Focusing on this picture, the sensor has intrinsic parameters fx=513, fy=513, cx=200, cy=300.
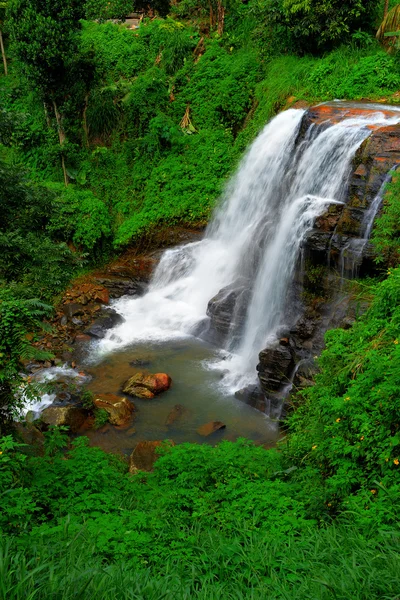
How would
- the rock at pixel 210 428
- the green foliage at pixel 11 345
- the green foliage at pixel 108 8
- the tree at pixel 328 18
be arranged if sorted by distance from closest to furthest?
the green foliage at pixel 11 345 < the rock at pixel 210 428 < the tree at pixel 328 18 < the green foliage at pixel 108 8

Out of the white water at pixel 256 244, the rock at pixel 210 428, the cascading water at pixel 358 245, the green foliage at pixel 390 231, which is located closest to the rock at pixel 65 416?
the rock at pixel 210 428

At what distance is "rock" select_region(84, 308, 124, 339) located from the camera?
1234 cm

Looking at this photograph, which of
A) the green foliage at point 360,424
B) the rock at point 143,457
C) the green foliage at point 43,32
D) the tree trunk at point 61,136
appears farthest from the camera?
the tree trunk at point 61,136

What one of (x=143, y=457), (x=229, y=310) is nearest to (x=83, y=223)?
(x=229, y=310)

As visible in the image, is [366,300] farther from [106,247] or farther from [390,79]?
[106,247]

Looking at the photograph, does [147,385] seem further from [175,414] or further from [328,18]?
[328,18]

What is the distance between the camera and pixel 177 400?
993 cm

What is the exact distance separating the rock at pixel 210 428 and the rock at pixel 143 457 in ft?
3.54

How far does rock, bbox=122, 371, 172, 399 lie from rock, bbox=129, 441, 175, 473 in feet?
6.34

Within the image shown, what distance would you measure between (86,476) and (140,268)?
9.69 m

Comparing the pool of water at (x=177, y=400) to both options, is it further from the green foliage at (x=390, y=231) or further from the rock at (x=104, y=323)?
the green foliage at (x=390, y=231)

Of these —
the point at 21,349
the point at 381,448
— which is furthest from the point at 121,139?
the point at 381,448

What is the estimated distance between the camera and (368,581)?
317 cm

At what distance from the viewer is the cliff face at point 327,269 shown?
31.0 ft
